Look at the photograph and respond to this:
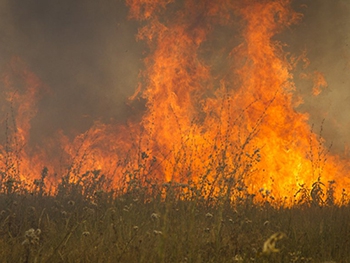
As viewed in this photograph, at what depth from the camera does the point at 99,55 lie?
1337cm

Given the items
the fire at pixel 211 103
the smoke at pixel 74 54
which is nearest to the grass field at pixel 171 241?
the fire at pixel 211 103

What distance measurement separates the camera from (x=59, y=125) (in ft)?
40.8

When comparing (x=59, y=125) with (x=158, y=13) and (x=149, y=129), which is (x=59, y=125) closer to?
(x=149, y=129)

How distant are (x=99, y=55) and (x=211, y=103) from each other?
438cm

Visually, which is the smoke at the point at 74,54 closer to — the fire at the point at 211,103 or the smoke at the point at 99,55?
the smoke at the point at 99,55

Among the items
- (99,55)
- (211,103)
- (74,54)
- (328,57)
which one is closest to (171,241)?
(211,103)

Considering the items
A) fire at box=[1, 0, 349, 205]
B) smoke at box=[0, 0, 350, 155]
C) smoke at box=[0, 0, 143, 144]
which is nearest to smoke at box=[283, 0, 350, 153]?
smoke at box=[0, 0, 350, 155]

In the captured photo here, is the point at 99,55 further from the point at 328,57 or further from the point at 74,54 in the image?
the point at 328,57

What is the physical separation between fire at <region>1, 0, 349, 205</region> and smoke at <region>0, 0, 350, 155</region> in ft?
1.67

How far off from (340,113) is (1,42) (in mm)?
10690

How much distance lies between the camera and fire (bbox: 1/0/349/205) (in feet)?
34.1

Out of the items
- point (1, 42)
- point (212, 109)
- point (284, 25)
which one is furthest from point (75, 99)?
point (284, 25)

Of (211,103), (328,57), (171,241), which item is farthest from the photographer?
(328,57)

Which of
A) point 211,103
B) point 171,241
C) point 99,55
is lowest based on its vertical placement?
point 171,241
